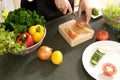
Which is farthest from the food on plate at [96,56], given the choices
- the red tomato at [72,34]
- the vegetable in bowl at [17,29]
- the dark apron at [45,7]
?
the dark apron at [45,7]

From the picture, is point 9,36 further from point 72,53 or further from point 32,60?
point 72,53

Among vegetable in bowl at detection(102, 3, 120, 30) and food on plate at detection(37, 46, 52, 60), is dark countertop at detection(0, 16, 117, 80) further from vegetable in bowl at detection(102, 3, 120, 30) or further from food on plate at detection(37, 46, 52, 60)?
vegetable in bowl at detection(102, 3, 120, 30)

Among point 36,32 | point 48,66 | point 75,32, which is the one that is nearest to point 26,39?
point 36,32

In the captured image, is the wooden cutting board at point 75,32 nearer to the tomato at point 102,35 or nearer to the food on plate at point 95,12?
the tomato at point 102,35

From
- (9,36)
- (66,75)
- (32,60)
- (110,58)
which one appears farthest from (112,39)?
(9,36)

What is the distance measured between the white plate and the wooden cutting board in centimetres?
6

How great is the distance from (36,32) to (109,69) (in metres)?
0.41

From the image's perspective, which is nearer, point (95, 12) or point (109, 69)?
point (109, 69)

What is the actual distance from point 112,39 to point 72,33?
0.25 m

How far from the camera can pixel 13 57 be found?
104cm

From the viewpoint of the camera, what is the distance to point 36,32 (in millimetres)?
997

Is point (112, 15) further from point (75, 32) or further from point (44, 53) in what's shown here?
point (44, 53)

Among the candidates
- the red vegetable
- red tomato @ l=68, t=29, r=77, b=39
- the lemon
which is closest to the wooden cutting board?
red tomato @ l=68, t=29, r=77, b=39

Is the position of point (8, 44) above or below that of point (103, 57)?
above
